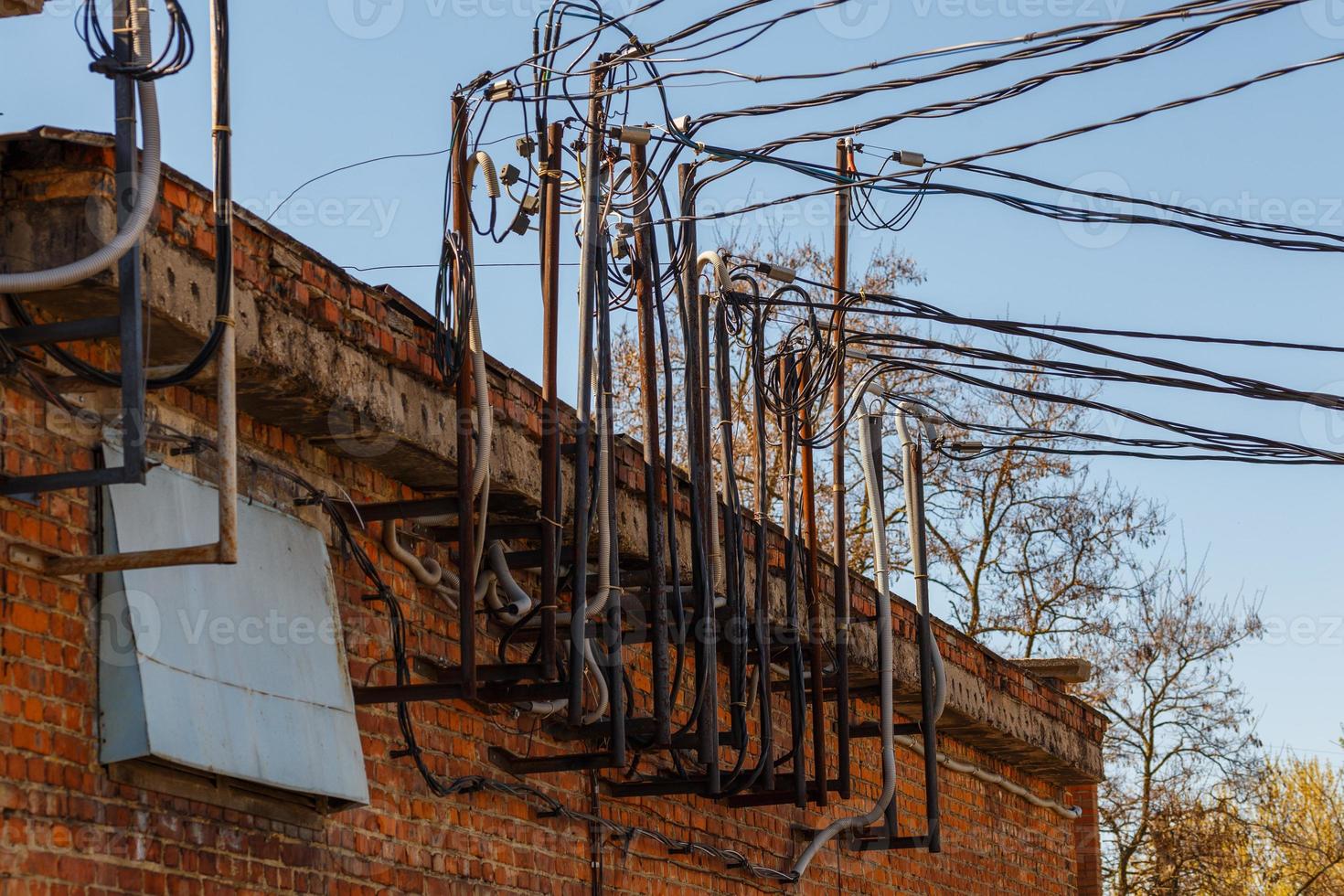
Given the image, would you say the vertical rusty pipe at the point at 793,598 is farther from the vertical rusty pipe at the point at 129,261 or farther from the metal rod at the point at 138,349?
the vertical rusty pipe at the point at 129,261

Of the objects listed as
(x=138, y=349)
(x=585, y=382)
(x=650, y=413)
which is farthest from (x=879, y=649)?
(x=138, y=349)

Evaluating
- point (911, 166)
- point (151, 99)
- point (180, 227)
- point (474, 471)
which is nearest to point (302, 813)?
point (474, 471)

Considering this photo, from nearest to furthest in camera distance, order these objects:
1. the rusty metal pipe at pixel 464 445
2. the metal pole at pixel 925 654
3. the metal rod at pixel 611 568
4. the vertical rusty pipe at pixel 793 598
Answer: the rusty metal pipe at pixel 464 445 → the metal rod at pixel 611 568 → the vertical rusty pipe at pixel 793 598 → the metal pole at pixel 925 654

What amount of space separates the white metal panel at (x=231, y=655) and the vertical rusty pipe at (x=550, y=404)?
0.71 metres

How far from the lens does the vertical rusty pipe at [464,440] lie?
5.41 metres

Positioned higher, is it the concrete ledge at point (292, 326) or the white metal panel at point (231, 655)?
the concrete ledge at point (292, 326)

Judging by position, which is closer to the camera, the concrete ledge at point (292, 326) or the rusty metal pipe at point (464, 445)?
the concrete ledge at point (292, 326)

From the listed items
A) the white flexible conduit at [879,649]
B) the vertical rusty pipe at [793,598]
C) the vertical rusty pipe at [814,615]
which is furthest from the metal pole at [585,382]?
the white flexible conduit at [879,649]

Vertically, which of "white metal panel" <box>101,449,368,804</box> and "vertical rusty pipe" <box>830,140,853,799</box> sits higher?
"vertical rusty pipe" <box>830,140,853,799</box>

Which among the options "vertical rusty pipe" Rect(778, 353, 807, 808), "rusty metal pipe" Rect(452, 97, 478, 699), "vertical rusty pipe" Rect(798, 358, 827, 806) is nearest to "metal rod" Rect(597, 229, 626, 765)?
"rusty metal pipe" Rect(452, 97, 478, 699)

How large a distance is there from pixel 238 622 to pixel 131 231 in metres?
1.30

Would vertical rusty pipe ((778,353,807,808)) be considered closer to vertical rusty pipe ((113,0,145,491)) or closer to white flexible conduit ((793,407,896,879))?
white flexible conduit ((793,407,896,879))

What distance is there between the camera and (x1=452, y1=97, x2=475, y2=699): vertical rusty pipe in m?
5.41

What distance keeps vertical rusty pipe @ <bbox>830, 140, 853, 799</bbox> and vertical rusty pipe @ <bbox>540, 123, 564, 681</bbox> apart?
1742 mm
